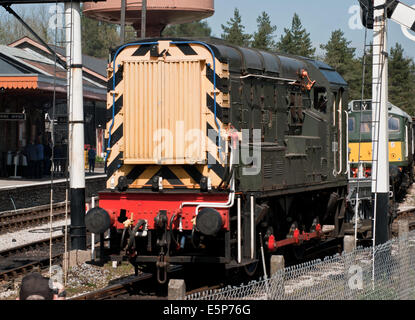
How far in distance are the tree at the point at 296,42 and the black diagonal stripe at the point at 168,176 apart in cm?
5184

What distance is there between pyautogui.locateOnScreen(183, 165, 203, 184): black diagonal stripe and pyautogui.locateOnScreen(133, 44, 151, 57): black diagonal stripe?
185 cm

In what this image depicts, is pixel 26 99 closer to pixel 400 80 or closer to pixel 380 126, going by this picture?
pixel 380 126

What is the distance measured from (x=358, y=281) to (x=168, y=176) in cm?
348

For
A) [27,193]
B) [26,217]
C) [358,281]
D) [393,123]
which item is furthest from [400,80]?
[358,281]

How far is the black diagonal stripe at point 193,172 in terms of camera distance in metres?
11.2

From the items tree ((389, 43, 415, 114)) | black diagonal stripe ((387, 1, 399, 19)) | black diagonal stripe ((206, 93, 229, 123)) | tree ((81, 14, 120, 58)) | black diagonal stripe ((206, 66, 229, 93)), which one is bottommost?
black diagonal stripe ((206, 93, 229, 123))

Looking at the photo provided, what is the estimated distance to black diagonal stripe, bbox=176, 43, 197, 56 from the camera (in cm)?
1133

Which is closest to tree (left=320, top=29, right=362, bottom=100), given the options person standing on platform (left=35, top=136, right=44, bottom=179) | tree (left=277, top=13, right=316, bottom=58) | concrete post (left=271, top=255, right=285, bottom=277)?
tree (left=277, top=13, right=316, bottom=58)

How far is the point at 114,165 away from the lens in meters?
11.7

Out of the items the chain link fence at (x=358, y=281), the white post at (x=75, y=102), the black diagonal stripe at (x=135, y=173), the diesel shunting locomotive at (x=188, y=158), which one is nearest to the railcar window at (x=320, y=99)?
the diesel shunting locomotive at (x=188, y=158)

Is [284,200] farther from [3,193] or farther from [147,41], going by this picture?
[3,193]

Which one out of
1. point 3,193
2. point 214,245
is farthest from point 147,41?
point 3,193

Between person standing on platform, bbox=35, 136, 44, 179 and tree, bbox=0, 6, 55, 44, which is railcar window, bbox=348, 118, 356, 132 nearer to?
person standing on platform, bbox=35, 136, 44, 179
